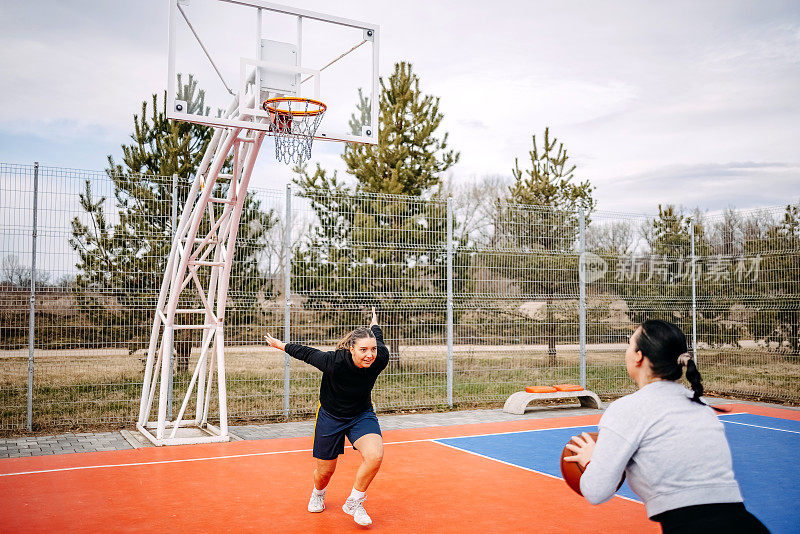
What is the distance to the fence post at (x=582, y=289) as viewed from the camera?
45.8 ft

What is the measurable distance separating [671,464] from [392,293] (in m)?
9.83

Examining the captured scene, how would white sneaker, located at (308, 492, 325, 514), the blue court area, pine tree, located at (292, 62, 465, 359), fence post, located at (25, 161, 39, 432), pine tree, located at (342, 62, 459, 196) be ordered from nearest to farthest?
white sneaker, located at (308, 492, 325, 514) → the blue court area → fence post, located at (25, 161, 39, 432) → pine tree, located at (292, 62, 465, 359) → pine tree, located at (342, 62, 459, 196)

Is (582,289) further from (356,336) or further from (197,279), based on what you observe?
(356,336)

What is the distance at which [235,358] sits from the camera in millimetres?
11383

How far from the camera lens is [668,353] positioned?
2.92 m

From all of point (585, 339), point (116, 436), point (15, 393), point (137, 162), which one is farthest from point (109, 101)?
point (585, 339)

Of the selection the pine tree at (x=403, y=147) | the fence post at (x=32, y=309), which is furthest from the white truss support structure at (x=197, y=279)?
the pine tree at (x=403, y=147)

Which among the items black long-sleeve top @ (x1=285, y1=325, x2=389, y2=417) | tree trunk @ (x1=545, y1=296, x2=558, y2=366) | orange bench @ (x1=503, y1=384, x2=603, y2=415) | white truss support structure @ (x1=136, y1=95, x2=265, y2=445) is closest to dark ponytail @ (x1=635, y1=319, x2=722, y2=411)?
black long-sleeve top @ (x1=285, y1=325, x2=389, y2=417)

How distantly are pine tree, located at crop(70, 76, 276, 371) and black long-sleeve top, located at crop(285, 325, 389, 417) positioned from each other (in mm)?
5503

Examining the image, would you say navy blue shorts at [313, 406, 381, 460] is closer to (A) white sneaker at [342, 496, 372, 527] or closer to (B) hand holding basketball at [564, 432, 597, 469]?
(A) white sneaker at [342, 496, 372, 527]

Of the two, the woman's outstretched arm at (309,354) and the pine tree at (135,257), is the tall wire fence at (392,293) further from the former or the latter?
the woman's outstretched arm at (309,354)

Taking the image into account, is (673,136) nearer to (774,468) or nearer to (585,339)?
(585,339)

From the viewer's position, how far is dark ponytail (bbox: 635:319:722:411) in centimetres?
292

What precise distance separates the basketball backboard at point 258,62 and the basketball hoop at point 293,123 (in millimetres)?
117
